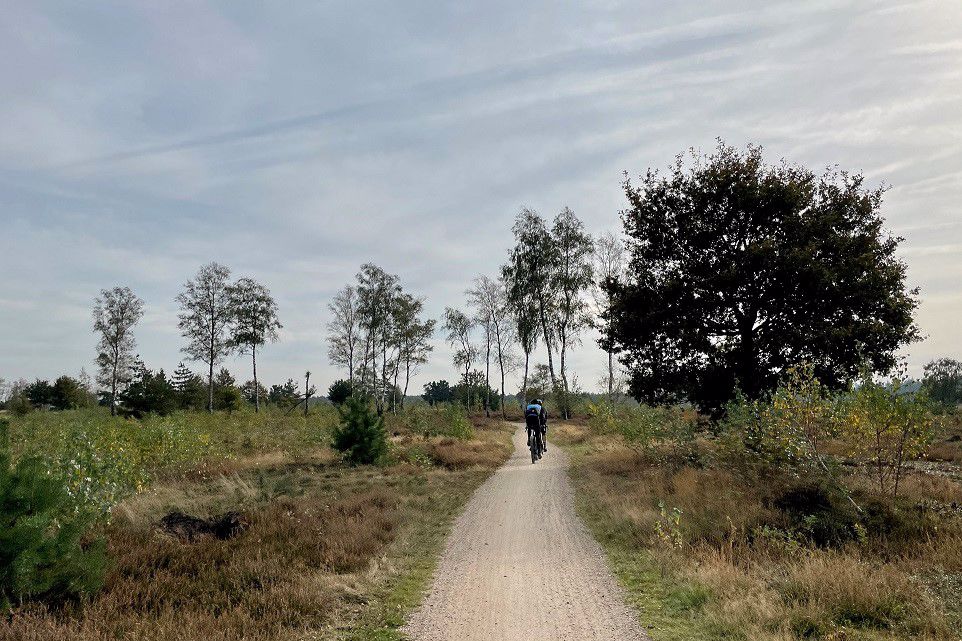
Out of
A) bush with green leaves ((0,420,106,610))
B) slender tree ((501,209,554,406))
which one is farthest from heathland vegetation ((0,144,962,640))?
slender tree ((501,209,554,406))

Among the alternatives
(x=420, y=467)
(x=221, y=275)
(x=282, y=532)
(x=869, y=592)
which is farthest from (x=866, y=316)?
(x=221, y=275)

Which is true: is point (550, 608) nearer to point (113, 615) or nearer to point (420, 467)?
point (113, 615)

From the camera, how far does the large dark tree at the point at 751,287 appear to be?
15891mm

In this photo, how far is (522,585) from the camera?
25.0 ft

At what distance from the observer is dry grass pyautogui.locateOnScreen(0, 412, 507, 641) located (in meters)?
5.71

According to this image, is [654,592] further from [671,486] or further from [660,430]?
[660,430]

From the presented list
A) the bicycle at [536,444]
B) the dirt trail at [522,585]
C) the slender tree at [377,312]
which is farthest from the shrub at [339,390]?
the dirt trail at [522,585]

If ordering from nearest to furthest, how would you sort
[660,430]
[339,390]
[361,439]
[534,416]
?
Result: [660,430], [361,439], [534,416], [339,390]

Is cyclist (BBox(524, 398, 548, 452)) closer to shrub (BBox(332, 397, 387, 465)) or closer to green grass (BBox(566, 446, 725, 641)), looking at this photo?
shrub (BBox(332, 397, 387, 465))

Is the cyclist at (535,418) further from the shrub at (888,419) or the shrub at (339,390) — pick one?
the shrub at (339,390)

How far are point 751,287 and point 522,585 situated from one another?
1277 cm

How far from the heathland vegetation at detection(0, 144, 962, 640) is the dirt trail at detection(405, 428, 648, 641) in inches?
17.6

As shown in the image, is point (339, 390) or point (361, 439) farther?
point (339, 390)

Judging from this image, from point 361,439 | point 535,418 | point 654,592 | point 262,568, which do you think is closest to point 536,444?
point 535,418
